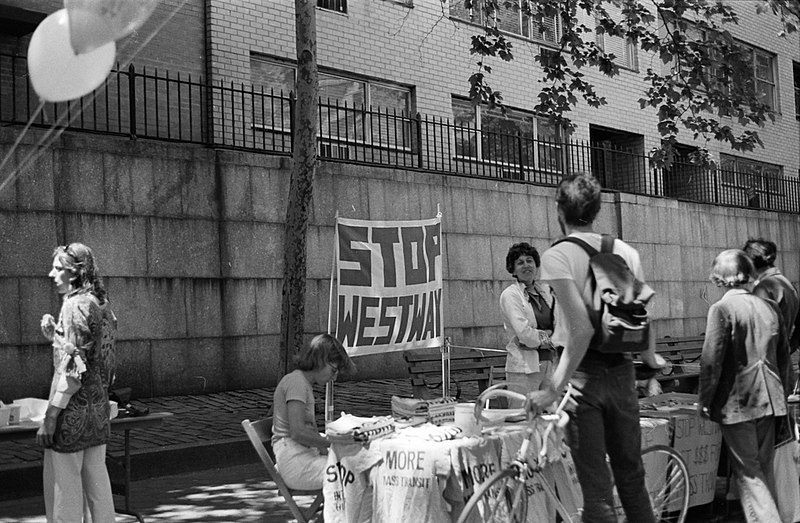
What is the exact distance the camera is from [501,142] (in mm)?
17062

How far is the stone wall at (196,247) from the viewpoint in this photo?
11.1m

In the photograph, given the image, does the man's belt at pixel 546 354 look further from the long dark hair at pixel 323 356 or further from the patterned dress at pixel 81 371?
the patterned dress at pixel 81 371

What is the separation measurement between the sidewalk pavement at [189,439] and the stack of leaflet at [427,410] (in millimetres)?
3511

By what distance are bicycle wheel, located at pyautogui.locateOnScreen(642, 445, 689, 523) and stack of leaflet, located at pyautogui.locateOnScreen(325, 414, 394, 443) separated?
4.95ft

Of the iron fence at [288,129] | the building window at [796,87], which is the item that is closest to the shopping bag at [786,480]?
the iron fence at [288,129]

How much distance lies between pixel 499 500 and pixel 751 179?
67.1 ft

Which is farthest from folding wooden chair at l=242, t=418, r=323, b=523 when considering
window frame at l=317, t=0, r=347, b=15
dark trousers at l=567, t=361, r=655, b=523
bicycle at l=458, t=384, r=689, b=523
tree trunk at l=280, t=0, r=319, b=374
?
window frame at l=317, t=0, r=347, b=15

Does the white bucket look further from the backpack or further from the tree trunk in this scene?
the tree trunk

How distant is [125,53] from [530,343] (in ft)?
26.9

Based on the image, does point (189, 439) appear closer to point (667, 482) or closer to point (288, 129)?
point (667, 482)

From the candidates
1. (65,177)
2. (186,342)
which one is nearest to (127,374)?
(186,342)

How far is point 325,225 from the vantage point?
14008 mm

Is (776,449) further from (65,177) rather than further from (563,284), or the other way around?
(65,177)

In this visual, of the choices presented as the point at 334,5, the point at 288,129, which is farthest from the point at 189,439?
the point at 334,5
